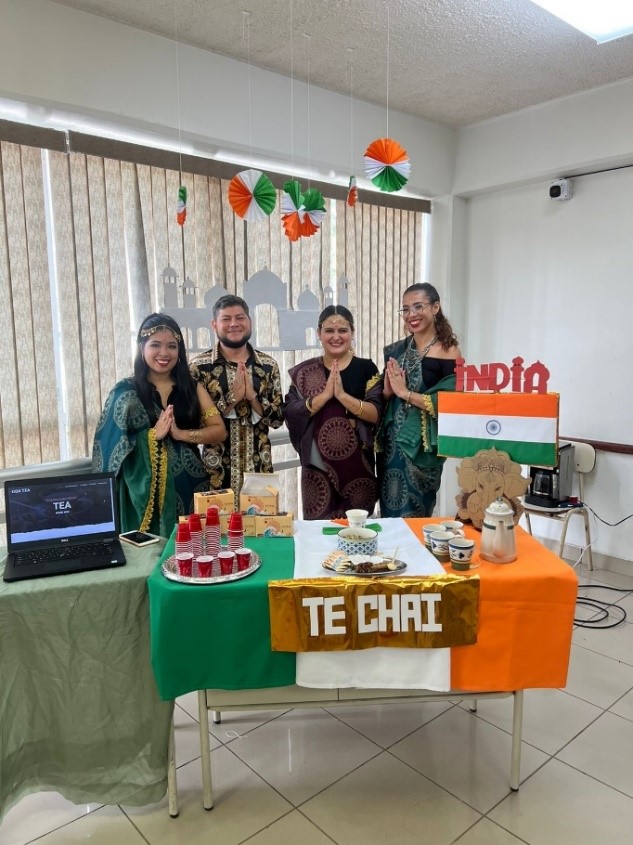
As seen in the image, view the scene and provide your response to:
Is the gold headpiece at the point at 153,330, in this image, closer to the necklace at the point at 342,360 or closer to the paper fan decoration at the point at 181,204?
the paper fan decoration at the point at 181,204

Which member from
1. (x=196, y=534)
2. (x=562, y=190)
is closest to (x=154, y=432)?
(x=196, y=534)

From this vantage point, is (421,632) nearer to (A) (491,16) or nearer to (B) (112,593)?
(B) (112,593)

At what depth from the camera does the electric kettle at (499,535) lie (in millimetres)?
1878

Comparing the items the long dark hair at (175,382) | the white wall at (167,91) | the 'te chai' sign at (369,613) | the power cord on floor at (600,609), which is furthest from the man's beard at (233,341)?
the power cord on floor at (600,609)

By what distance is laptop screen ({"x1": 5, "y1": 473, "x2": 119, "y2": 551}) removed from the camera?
187cm

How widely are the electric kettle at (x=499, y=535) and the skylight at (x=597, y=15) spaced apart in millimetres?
1858

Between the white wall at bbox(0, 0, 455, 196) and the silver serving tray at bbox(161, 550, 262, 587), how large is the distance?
6.92ft

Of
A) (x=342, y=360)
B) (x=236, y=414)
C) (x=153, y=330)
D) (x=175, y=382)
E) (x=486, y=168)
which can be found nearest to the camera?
(x=153, y=330)

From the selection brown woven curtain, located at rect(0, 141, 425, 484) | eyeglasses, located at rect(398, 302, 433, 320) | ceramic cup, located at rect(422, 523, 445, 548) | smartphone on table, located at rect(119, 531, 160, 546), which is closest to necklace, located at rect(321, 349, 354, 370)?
eyeglasses, located at rect(398, 302, 433, 320)

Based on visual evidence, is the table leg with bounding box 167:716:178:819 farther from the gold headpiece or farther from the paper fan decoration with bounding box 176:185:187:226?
the paper fan decoration with bounding box 176:185:187:226

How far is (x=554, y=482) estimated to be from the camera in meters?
3.67

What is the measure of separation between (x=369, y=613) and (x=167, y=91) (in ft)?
8.61

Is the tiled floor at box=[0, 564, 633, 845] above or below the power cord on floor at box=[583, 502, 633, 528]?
below

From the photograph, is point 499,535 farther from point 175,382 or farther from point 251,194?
point 251,194
